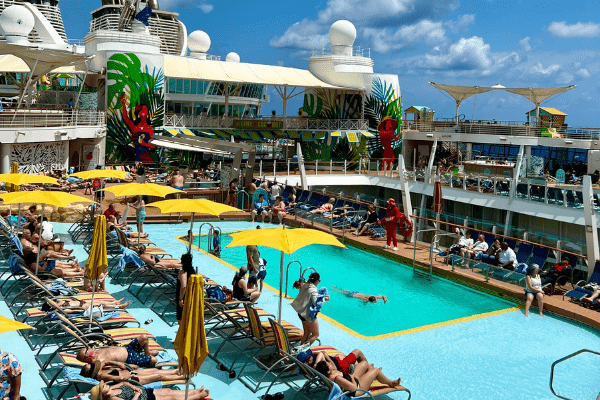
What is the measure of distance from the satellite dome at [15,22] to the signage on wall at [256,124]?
14.5m

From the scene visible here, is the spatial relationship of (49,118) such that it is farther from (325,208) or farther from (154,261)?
(154,261)

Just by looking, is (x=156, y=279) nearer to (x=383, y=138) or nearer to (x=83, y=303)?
(x=83, y=303)

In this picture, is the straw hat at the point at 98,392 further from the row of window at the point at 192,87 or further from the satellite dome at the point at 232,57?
the satellite dome at the point at 232,57

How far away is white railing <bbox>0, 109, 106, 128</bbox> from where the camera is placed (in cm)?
2348

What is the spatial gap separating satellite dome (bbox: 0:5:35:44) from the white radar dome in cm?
1791

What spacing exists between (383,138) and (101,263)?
30375 mm

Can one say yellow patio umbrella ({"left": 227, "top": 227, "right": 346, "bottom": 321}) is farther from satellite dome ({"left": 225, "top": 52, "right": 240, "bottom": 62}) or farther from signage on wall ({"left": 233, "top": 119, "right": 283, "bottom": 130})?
satellite dome ({"left": 225, "top": 52, "right": 240, "bottom": 62})

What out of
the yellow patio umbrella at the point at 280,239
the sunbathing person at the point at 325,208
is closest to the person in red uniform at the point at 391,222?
the sunbathing person at the point at 325,208

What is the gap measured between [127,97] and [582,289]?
25023mm

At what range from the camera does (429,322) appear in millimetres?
11023

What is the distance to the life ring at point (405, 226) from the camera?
15870 mm

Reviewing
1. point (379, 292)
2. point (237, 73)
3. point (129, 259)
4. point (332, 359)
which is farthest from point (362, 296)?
point (237, 73)

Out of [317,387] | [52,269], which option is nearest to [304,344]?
[317,387]

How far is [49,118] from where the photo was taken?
85.3ft
